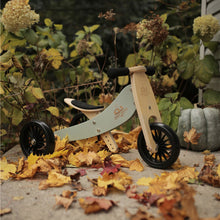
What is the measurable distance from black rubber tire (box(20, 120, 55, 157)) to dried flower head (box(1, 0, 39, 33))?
854 millimetres

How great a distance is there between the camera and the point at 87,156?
1.80 metres

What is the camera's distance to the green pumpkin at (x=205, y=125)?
6.99 feet

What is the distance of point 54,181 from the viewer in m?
1.42

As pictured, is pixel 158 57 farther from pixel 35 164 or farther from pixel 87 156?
pixel 35 164

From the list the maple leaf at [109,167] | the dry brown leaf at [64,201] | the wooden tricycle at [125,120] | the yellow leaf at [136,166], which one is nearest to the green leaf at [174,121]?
the wooden tricycle at [125,120]

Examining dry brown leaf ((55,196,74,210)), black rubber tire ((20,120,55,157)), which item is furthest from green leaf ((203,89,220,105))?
dry brown leaf ((55,196,74,210))

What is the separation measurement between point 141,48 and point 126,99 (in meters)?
1.14

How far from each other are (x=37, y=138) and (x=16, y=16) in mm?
1031

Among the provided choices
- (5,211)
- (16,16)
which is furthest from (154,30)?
(5,211)

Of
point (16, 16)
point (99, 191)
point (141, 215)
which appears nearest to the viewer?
point (141, 215)

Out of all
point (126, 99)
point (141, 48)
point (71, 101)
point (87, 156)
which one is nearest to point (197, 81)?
point (141, 48)

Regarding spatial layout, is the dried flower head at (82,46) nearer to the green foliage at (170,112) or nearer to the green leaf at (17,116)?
the green leaf at (17,116)

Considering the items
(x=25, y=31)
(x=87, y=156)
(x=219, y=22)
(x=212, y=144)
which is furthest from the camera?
(x=219, y=22)

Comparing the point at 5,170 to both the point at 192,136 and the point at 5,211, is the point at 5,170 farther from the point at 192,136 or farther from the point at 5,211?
the point at 192,136
